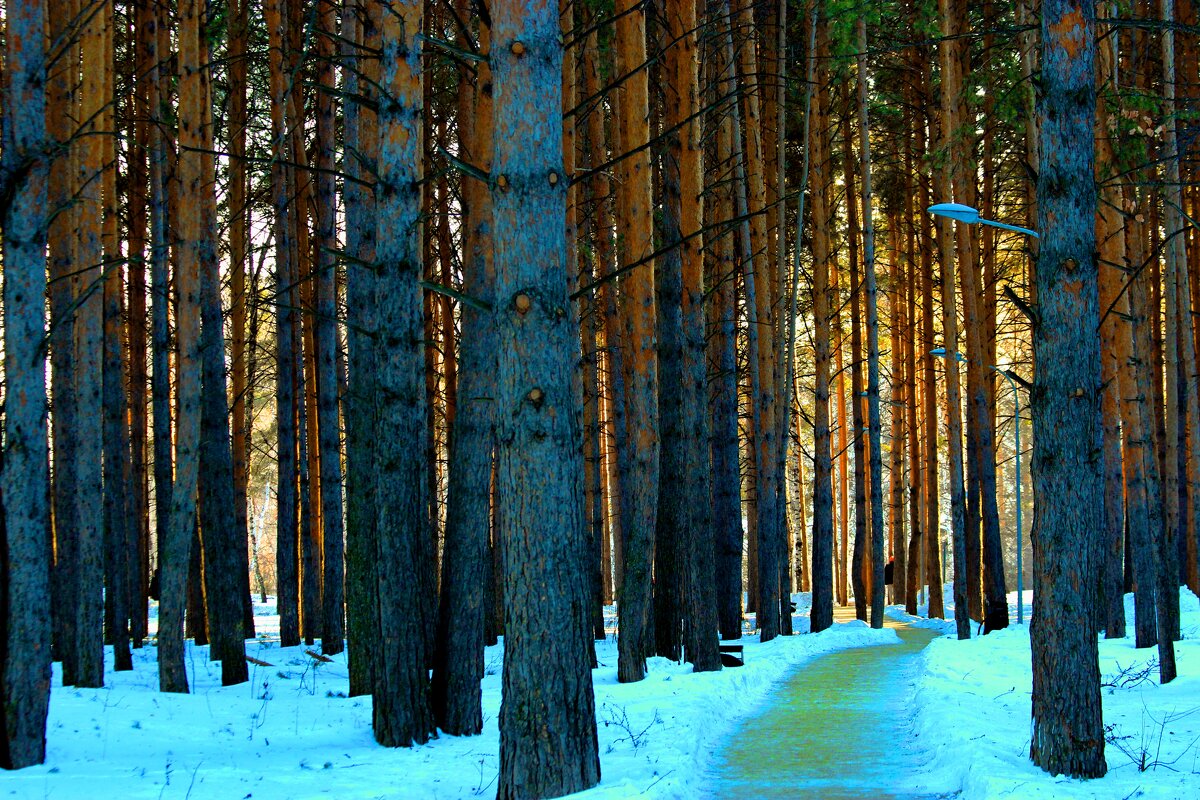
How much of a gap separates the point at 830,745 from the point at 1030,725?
5.29 ft

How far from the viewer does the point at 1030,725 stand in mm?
8883

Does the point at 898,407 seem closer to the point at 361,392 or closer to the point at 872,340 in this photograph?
the point at 872,340

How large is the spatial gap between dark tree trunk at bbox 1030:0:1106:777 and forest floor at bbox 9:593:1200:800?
2.41 ft

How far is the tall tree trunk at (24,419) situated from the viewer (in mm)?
7324

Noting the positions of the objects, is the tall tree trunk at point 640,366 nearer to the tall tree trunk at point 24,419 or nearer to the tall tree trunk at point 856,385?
the tall tree trunk at point 24,419

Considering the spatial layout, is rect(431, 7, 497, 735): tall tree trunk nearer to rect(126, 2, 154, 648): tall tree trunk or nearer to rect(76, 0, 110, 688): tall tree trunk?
rect(76, 0, 110, 688): tall tree trunk

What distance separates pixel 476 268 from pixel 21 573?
4.22 meters

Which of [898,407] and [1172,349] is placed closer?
[1172,349]

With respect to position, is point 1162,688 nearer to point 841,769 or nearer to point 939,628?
point 841,769

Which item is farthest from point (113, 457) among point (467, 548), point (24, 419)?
point (467, 548)

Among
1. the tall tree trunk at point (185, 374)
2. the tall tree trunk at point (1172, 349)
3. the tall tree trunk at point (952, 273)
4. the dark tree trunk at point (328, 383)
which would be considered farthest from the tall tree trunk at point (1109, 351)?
the tall tree trunk at point (185, 374)

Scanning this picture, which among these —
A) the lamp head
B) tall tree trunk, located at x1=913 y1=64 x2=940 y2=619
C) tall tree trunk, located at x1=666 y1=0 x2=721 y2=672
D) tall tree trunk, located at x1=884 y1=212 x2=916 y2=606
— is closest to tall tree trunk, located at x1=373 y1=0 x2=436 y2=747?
tall tree trunk, located at x1=666 y1=0 x2=721 y2=672

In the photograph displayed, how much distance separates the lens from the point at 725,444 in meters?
17.3

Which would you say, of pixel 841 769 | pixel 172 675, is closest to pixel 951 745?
pixel 841 769
